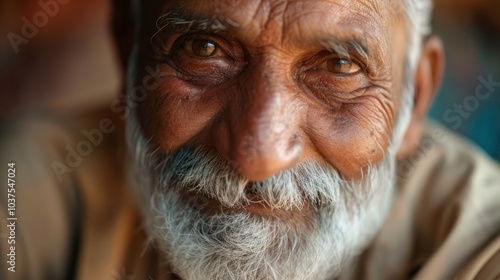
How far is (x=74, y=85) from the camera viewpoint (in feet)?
9.48

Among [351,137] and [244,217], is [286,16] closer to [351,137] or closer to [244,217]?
[351,137]

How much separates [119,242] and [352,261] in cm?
64

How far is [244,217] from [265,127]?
0.70 feet

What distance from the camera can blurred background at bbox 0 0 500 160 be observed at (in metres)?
2.64

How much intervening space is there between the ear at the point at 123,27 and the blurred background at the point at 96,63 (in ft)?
2.61

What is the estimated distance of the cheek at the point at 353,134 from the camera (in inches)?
52.3

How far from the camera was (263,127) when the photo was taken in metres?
1.23

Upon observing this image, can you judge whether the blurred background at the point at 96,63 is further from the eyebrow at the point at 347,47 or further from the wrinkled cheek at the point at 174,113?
the eyebrow at the point at 347,47

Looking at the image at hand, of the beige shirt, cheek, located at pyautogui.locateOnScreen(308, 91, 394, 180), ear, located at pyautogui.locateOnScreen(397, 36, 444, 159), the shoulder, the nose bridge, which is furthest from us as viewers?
ear, located at pyautogui.locateOnScreen(397, 36, 444, 159)

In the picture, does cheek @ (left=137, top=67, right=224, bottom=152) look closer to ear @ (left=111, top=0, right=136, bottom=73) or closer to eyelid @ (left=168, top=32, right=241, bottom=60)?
eyelid @ (left=168, top=32, right=241, bottom=60)
